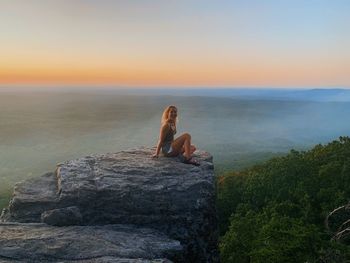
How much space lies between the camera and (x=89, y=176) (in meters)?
13.9

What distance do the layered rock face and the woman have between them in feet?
2.02

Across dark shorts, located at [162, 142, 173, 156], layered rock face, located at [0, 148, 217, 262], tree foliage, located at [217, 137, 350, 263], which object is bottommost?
tree foliage, located at [217, 137, 350, 263]

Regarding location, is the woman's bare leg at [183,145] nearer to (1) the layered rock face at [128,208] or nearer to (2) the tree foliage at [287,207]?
(1) the layered rock face at [128,208]

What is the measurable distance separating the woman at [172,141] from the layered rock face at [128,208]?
62cm

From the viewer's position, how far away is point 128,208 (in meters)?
13.0

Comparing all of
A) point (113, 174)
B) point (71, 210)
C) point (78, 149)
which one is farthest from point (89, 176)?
point (78, 149)

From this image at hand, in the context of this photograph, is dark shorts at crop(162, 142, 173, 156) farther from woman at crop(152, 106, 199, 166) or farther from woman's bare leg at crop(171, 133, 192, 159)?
woman's bare leg at crop(171, 133, 192, 159)

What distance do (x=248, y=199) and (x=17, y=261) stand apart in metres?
30.9

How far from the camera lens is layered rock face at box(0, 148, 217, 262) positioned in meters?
11.9

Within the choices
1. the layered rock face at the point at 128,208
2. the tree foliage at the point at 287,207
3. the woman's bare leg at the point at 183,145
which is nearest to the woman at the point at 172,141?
the woman's bare leg at the point at 183,145

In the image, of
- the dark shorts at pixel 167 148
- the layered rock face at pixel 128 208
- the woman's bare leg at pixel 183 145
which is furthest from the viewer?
the dark shorts at pixel 167 148

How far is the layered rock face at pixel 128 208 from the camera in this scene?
468 inches

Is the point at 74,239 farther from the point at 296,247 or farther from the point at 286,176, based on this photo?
the point at 286,176

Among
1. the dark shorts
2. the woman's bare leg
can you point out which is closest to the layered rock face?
the woman's bare leg
